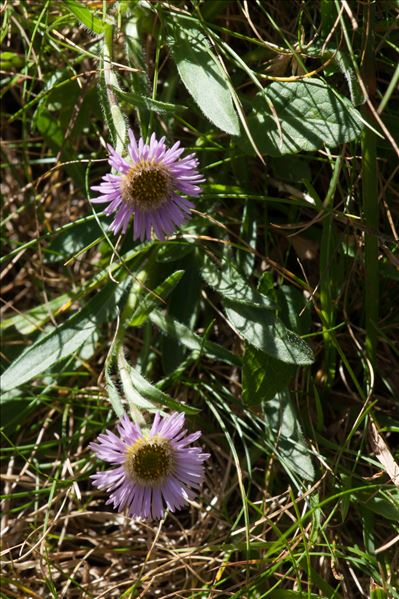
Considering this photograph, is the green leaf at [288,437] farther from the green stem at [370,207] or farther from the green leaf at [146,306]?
the green leaf at [146,306]

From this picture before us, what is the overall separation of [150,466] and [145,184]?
1.89ft

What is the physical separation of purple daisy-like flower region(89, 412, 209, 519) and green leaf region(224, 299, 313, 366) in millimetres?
260

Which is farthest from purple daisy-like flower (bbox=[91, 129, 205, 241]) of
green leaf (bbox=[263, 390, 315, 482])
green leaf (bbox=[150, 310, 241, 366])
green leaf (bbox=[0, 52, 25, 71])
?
green leaf (bbox=[0, 52, 25, 71])

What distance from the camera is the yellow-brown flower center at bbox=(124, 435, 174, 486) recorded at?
64.6 inches

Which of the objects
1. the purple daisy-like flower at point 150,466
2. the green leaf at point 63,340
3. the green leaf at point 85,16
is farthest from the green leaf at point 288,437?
the green leaf at point 85,16

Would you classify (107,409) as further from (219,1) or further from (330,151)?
(219,1)

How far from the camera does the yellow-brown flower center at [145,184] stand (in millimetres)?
1619

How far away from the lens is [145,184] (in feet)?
5.31

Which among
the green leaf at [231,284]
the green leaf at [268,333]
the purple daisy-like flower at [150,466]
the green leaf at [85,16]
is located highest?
the green leaf at [85,16]

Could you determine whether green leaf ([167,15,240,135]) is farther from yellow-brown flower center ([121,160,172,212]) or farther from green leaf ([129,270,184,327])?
green leaf ([129,270,184,327])

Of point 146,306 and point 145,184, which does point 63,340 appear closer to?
point 146,306

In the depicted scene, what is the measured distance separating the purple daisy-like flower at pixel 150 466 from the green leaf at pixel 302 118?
0.62 metres

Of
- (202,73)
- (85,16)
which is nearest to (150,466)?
(202,73)

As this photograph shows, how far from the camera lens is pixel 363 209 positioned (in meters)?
1.76
